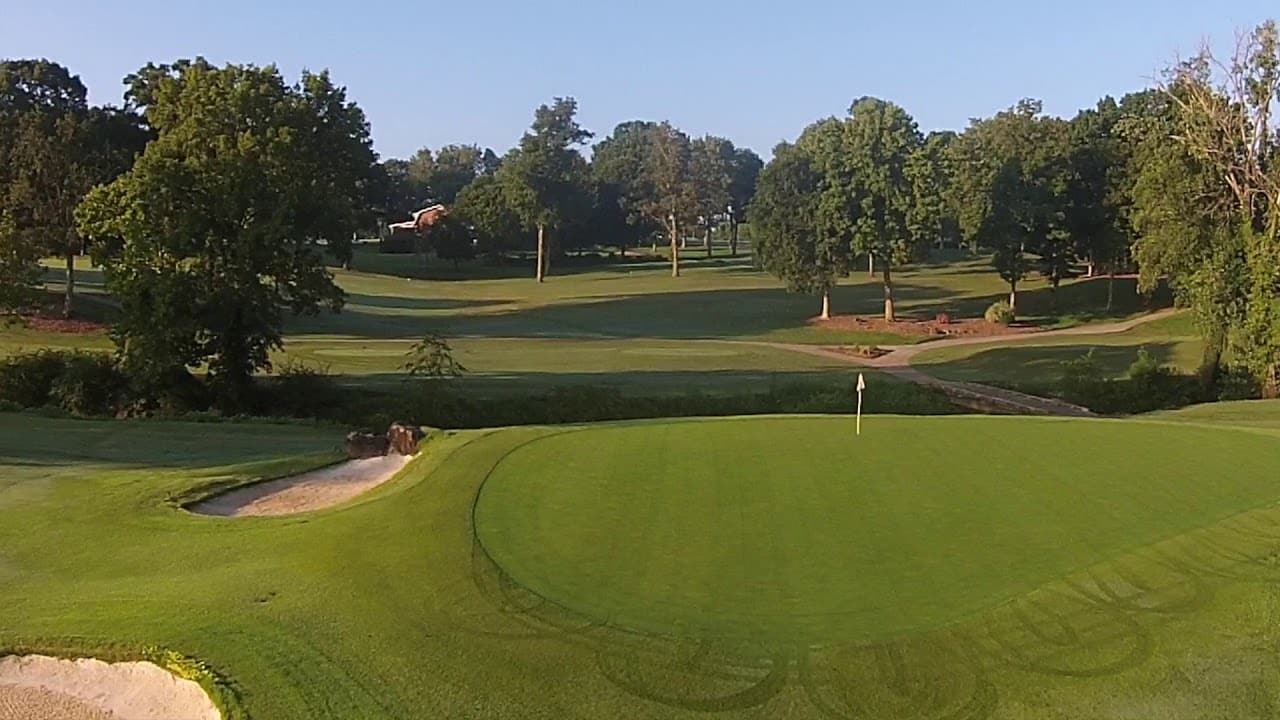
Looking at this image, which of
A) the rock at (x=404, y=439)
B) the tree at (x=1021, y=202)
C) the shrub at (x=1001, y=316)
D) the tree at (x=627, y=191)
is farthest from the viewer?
the tree at (x=627, y=191)

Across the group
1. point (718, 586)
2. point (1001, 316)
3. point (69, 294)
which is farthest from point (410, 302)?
point (718, 586)

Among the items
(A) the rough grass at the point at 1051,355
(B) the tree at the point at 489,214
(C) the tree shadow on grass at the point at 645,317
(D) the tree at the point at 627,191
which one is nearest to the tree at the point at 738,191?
(D) the tree at the point at 627,191

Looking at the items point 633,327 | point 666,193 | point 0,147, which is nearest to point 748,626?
point 0,147

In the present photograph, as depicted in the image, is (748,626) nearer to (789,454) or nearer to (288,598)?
(288,598)

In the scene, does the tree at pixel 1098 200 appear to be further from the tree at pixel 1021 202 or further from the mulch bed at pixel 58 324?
the mulch bed at pixel 58 324

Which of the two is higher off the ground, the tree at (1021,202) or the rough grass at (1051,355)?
the tree at (1021,202)

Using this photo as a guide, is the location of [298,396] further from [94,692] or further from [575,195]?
[575,195]

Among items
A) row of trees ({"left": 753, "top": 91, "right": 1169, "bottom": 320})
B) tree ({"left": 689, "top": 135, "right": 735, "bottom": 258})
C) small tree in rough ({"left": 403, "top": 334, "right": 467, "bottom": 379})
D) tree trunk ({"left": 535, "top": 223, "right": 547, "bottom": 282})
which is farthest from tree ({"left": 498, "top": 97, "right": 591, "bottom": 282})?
small tree in rough ({"left": 403, "top": 334, "right": 467, "bottom": 379})
